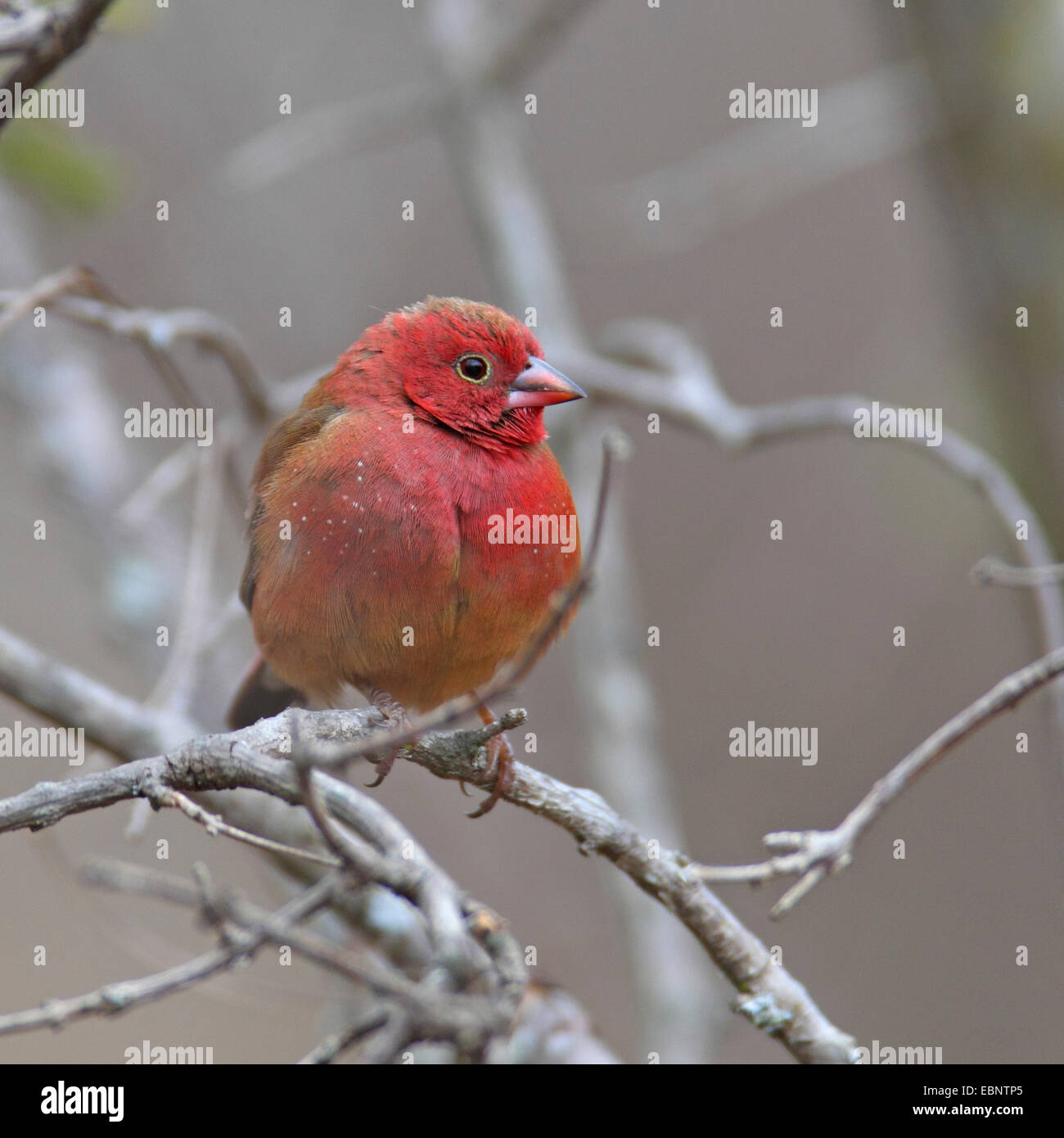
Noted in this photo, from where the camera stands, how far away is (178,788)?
87.5 inches

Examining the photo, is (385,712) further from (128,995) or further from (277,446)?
(128,995)

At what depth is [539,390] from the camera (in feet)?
13.1

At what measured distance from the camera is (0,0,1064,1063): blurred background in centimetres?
554

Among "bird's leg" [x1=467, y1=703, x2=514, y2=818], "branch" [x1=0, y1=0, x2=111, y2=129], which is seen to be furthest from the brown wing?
"bird's leg" [x1=467, y1=703, x2=514, y2=818]

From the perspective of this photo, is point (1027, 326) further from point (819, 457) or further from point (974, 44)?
point (819, 457)

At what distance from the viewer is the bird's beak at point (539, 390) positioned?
156 inches

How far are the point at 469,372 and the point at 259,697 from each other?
1479 millimetres

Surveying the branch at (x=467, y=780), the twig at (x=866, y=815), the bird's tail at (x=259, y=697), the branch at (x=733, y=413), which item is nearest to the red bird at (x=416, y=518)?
the bird's tail at (x=259, y=697)

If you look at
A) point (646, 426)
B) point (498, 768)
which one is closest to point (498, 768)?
point (498, 768)

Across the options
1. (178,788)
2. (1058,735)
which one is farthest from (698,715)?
(178,788)

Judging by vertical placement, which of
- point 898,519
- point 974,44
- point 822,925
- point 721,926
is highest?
point 974,44

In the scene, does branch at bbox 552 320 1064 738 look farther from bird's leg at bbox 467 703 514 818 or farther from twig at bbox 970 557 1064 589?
bird's leg at bbox 467 703 514 818

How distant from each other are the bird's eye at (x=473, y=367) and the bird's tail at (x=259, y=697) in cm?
129
